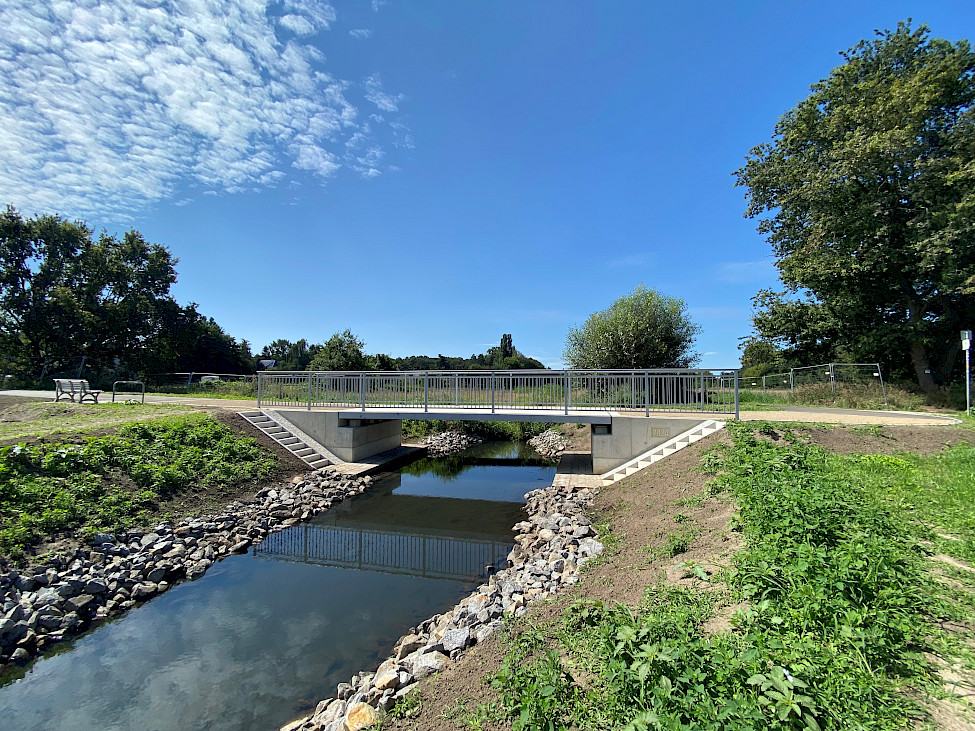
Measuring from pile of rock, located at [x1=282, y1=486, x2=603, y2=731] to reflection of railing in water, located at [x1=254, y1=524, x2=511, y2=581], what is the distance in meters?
0.81

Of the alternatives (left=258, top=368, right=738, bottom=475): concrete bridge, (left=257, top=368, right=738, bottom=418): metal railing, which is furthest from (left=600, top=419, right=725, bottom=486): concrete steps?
(left=257, top=368, right=738, bottom=418): metal railing

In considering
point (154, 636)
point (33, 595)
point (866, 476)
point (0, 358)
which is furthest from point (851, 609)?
point (0, 358)

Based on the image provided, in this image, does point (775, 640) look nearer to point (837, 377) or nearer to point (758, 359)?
point (837, 377)

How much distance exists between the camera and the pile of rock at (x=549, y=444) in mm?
20766

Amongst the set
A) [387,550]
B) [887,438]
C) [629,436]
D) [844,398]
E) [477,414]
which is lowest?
[387,550]

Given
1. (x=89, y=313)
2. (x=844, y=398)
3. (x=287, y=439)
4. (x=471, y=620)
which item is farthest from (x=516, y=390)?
(x=89, y=313)

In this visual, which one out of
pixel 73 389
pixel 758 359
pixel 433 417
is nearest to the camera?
pixel 433 417

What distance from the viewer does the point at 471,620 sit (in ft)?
18.3

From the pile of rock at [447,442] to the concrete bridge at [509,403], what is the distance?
3.12m

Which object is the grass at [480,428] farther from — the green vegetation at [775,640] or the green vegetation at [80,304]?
the green vegetation at [80,304]

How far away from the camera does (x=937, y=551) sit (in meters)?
4.59

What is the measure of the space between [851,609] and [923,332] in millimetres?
23211

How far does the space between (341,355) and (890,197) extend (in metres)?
33.6

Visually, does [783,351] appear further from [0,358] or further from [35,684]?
[0,358]
